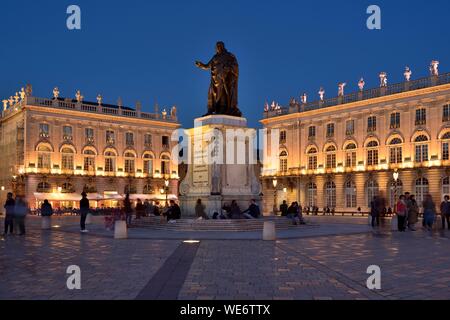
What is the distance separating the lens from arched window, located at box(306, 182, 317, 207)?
62094mm

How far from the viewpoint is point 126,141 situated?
66.6 meters

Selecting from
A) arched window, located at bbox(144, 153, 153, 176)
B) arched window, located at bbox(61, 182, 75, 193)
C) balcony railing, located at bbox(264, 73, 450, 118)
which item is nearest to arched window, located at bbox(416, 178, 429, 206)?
balcony railing, located at bbox(264, 73, 450, 118)

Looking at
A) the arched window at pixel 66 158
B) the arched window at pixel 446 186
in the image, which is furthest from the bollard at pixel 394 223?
the arched window at pixel 66 158

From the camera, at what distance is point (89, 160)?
63.4 m

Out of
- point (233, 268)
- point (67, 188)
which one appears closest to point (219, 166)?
point (233, 268)

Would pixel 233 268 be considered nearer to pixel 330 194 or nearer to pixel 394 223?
pixel 394 223

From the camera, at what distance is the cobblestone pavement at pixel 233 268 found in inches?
325

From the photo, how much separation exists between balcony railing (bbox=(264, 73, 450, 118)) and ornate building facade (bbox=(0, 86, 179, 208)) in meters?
15.4

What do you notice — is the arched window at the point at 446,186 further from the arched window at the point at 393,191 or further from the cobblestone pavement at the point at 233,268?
the cobblestone pavement at the point at 233,268

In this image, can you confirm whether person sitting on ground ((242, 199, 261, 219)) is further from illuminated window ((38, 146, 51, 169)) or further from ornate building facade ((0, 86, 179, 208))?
illuminated window ((38, 146, 51, 169))

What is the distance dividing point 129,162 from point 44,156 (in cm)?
1067
